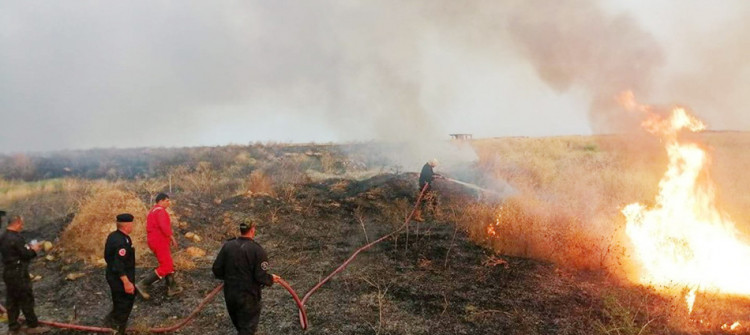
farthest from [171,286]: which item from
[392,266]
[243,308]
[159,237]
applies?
[392,266]

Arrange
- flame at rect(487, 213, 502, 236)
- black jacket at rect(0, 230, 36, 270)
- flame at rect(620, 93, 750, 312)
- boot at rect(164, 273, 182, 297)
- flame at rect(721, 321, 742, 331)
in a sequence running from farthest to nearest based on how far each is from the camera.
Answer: flame at rect(487, 213, 502, 236)
flame at rect(620, 93, 750, 312)
boot at rect(164, 273, 182, 297)
flame at rect(721, 321, 742, 331)
black jacket at rect(0, 230, 36, 270)

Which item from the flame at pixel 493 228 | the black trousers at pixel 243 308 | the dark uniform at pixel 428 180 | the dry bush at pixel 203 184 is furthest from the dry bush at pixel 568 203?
the dry bush at pixel 203 184

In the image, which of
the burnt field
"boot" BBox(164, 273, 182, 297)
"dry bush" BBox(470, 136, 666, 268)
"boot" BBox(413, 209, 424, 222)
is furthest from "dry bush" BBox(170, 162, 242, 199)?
"dry bush" BBox(470, 136, 666, 268)

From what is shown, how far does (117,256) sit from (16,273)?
5.80 feet

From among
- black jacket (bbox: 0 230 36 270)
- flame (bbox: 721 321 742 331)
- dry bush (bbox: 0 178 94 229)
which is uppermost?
black jacket (bbox: 0 230 36 270)

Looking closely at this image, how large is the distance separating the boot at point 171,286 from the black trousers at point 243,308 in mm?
3152

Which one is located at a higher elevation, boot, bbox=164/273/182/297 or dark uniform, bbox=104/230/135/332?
dark uniform, bbox=104/230/135/332

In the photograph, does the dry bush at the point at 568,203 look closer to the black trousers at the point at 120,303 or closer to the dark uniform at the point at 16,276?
the black trousers at the point at 120,303

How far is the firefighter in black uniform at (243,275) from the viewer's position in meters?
4.85

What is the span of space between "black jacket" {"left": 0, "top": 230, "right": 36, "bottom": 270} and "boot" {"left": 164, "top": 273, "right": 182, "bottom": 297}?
81.4 inches

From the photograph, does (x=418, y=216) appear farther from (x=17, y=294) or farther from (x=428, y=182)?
(x=17, y=294)

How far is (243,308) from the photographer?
489 cm

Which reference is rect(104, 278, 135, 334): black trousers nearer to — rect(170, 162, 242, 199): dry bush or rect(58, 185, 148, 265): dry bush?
rect(58, 185, 148, 265): dry bush

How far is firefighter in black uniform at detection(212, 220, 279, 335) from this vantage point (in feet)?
15.9
